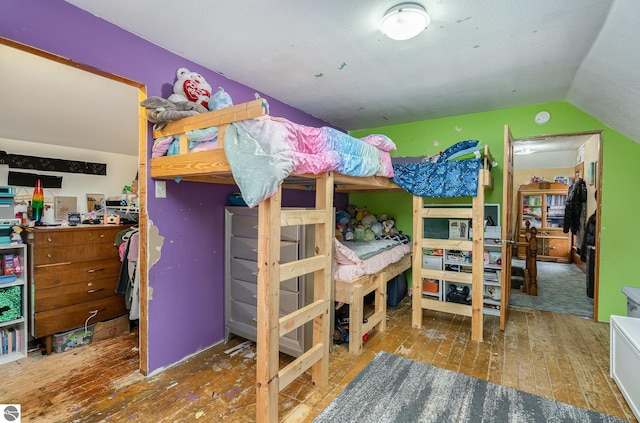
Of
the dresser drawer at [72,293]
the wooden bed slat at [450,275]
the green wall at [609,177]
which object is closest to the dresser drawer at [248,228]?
the dresser drawer at [72,293]

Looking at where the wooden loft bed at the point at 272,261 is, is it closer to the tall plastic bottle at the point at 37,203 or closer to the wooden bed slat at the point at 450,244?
the wooden bed slat at the point at 450,244

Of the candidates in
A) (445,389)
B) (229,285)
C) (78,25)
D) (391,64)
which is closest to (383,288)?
(445,389)

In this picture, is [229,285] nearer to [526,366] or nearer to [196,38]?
[196,38]

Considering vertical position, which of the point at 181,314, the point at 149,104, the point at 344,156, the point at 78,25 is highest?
the point at 78,25

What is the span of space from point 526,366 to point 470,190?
5.11 ft

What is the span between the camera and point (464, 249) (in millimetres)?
2982

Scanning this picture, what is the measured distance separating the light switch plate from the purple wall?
0.04m

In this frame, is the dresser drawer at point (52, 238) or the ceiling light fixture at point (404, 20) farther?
the dresser drawer at point (52, 238)

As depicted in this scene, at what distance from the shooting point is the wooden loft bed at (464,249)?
2902 mm

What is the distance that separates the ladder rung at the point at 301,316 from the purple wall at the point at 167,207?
1.11 m

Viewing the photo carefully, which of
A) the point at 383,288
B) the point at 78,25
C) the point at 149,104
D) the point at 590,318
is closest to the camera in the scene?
the point at 78,25

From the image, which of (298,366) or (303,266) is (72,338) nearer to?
(298,366)

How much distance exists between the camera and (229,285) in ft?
9.27

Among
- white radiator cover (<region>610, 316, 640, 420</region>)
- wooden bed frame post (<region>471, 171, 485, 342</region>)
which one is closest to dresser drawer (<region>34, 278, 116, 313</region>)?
wooden bed frame post (<region>471, 171, 485, 342</region>)
